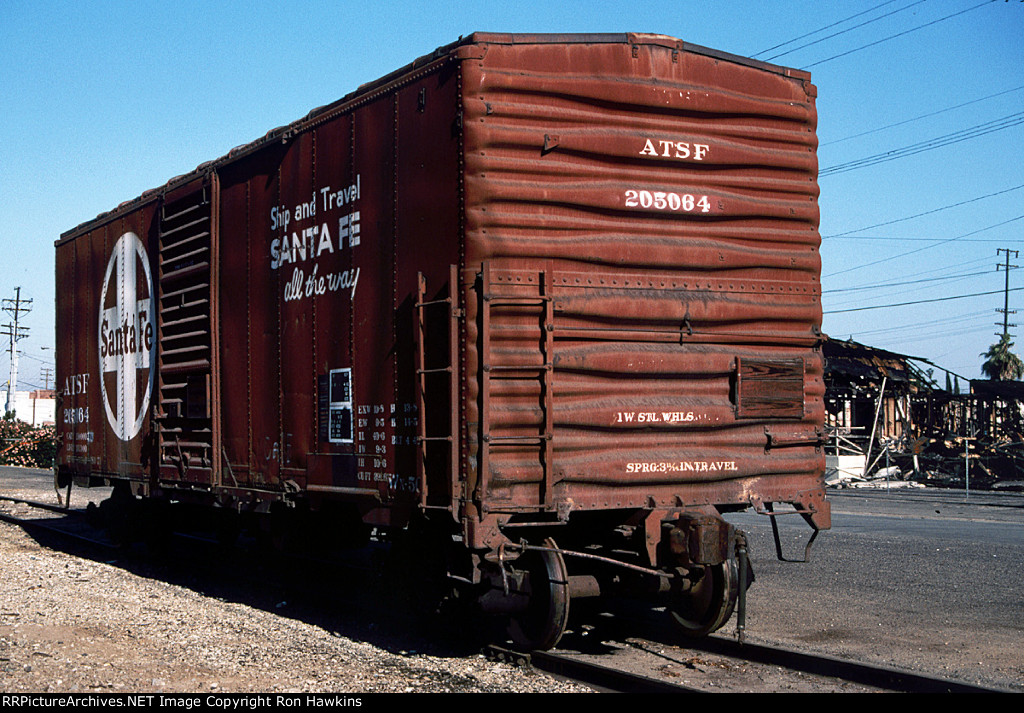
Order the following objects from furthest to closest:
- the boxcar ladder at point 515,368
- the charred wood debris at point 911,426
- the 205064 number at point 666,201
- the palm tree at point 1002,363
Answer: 1. the palm tree at point 1002,363
2. the charred wood debris at point 911,426
3. the 205064 number at point 666,201
4. the boxcar ladder at point 515,368

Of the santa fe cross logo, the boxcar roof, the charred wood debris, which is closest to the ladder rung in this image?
the boxcar roof

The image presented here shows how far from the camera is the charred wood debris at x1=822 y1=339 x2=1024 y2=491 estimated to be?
31703mm

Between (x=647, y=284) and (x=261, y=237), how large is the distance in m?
4.44

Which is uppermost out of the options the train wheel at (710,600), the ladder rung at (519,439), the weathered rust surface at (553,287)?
the weathered rust surface at (553,287)

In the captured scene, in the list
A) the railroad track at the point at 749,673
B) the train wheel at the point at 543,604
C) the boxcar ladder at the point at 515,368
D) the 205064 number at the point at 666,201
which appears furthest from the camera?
the 205064 number at the point at 666,201

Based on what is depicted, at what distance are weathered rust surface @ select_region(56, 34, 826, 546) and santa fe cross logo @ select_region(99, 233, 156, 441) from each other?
3712mm

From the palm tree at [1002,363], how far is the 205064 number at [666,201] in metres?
62.1

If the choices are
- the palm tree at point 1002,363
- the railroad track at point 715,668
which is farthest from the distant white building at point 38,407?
the railroad track at point 715,668

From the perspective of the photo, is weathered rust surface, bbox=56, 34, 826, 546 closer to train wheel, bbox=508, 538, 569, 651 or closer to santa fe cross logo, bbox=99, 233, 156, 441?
train wheel, bbox=508, 538, 569, 651

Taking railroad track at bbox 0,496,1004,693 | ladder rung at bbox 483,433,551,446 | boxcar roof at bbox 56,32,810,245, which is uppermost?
boxcar roof at bbox 56,32,810,245

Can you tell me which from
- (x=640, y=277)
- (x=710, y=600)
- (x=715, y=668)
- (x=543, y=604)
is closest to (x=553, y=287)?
A: (x=640, y=277)

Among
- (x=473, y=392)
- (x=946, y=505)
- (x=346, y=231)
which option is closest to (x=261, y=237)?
(x=346, y=231)

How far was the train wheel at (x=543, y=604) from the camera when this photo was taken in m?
7.07

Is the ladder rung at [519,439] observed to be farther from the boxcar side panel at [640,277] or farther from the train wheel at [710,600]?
the train wheel at [710,600]
